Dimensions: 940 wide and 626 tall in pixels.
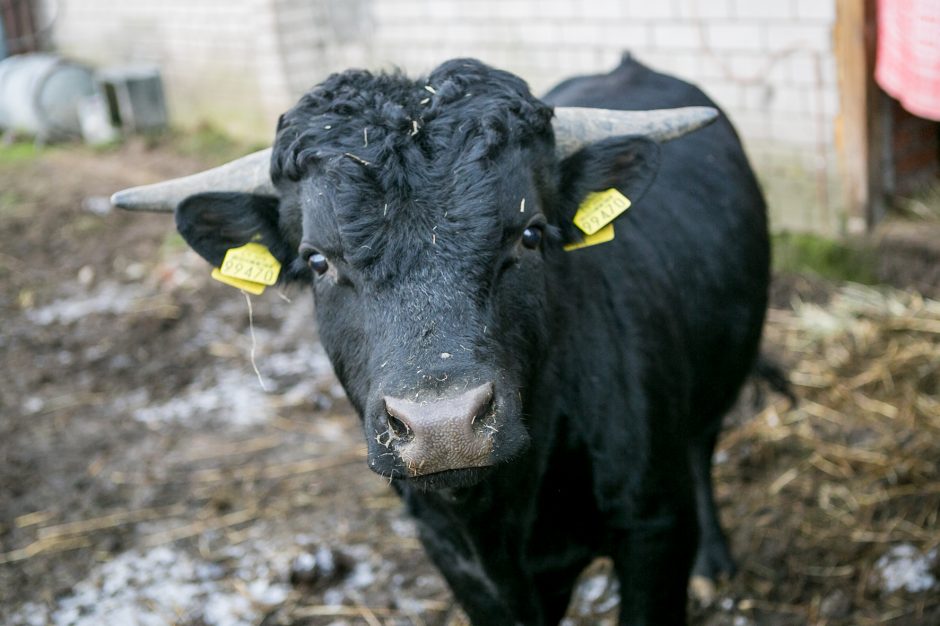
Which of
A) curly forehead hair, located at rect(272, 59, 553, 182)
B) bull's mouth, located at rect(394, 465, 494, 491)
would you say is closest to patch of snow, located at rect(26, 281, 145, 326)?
curly forehead hair, located at rect(272, 59, 553, 182)

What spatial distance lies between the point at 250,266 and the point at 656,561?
1405 millimetres

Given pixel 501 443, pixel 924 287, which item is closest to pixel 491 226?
pixel 501 443

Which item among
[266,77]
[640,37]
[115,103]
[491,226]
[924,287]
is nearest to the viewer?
[491,226]

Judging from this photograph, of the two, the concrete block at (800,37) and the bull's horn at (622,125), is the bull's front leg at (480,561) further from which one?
the concrete block at (800,37)

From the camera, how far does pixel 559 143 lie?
2.90m

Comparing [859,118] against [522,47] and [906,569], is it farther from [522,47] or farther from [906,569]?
[522,47]

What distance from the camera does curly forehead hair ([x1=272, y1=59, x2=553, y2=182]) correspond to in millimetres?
2535

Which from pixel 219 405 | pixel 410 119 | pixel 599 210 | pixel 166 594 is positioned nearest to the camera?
pixel 410 119

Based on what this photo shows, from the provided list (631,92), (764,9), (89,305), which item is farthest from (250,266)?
(89,305)

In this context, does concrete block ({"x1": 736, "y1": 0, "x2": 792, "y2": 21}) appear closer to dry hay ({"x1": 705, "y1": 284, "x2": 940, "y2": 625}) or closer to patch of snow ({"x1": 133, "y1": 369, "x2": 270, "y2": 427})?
dry hay ({"x1": 705, "y1": 284, "x2": 940, "y2": 625})

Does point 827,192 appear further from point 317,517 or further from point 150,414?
point 150,414

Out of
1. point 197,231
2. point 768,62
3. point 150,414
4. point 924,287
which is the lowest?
point 150,414

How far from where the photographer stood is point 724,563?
387 centimetres

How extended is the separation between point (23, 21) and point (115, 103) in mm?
3701
